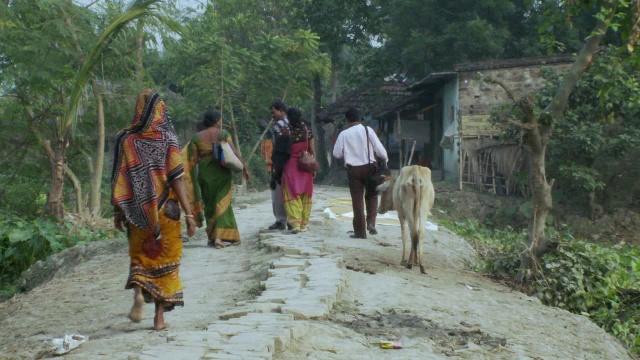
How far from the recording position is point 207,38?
2634 cm

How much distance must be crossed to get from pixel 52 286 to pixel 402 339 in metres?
4.90

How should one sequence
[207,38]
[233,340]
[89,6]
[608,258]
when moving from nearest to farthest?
1. [233,340]
2. [608,258]
3. [89,6]
4. [207,38]

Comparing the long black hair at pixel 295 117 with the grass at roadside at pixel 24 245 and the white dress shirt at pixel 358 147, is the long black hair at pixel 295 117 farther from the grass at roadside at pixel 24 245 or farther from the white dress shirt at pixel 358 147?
the grass at roadside at pixel 24 245

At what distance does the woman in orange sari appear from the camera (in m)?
5.95

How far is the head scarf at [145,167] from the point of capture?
5.95 metres

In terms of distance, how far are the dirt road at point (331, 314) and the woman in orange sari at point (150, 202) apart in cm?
32

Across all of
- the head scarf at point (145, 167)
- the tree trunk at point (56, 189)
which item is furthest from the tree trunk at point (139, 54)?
the head scarf at point (145, 167)

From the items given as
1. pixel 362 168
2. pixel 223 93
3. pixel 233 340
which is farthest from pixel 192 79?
pixel 233 340

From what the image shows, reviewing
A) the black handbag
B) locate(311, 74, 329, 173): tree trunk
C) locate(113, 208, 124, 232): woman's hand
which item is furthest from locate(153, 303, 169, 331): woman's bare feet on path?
locate(311, 74, 329, 173): tree trunk

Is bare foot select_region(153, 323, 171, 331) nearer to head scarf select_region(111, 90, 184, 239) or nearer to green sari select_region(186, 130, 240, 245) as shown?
head scarf select_region(111, 90, 184, 239)

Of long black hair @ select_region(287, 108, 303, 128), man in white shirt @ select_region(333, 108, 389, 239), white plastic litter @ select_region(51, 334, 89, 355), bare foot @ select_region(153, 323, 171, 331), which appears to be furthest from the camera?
man in white shirt @ select_region(333, 108, 389, 239)

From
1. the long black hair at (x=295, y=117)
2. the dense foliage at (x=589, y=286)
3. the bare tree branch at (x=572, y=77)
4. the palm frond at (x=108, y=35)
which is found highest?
the palm frond at (x=108, y=35)

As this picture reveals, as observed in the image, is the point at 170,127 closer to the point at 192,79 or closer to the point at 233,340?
the point at 233,340

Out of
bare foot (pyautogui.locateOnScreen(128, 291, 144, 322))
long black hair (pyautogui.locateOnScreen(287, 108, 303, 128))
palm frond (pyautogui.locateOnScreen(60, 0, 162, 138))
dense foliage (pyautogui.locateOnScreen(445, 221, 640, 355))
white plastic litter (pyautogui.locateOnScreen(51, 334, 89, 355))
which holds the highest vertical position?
palm frond (pyautogui.locateOnScreen(60, 0, 162, 138))
